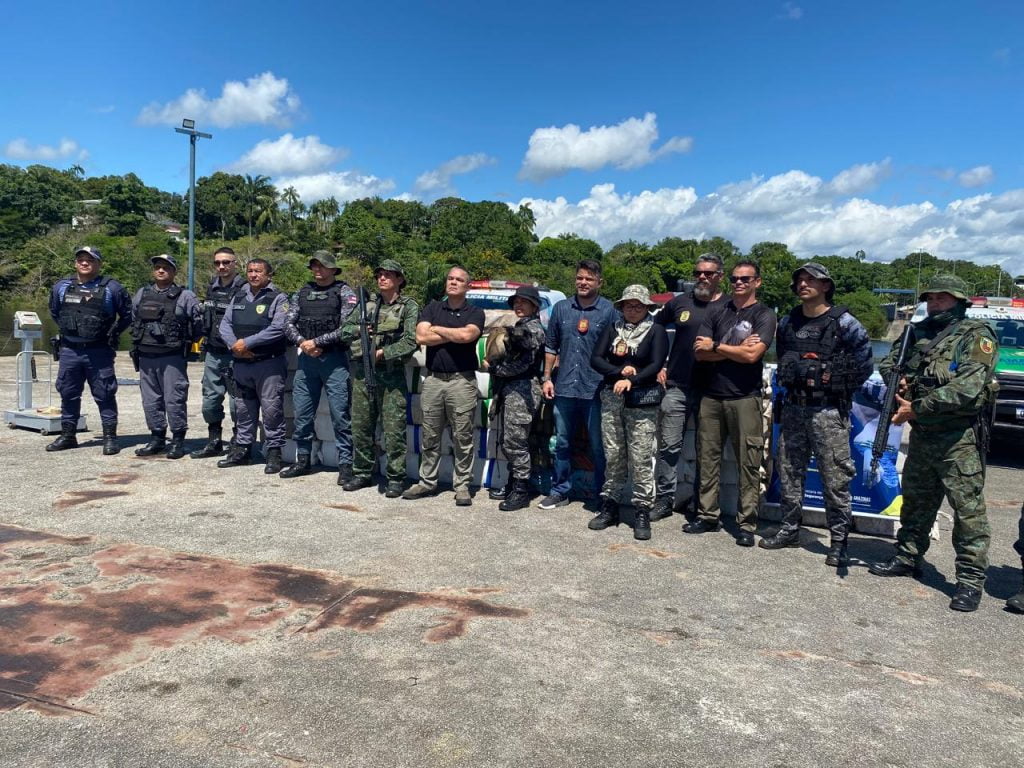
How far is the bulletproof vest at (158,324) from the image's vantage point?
716 centimetres

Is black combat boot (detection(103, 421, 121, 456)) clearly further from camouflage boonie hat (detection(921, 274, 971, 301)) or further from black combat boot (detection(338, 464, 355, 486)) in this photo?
camouflage boonie hat (detection(921, 274, 971, 301))

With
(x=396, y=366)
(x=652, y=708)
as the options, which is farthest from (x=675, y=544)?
(x=396, y=366)

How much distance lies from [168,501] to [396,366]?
2.19 m

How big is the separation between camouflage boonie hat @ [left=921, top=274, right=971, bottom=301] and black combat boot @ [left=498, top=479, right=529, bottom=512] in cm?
337

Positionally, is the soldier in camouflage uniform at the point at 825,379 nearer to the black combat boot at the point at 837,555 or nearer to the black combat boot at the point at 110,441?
the black combat boot at the point at 837,555

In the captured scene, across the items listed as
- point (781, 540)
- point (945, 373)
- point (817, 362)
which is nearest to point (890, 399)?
point (945, 373)

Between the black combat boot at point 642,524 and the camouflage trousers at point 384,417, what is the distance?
2.18 metres

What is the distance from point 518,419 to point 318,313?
83.7 inches

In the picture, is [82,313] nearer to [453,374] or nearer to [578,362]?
[453,374]

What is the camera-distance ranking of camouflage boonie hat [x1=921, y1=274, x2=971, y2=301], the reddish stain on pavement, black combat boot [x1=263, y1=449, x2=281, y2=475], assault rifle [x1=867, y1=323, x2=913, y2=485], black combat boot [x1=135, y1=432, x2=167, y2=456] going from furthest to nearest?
black combat boot [x1=135, y1=432, x2=167, y2=456] < black combat boot [x1=263, y1=449, x2=281, y2=475] < assault rifle [x1=867, y1=323, x2=913, y2=485] < camouflage boonie hat [x1=921, y1=274, x2=971, y2=301] < the reddish stain on pavement

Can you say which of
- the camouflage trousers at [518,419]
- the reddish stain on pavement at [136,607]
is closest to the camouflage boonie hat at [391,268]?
the camouflage trousers at [518,419]

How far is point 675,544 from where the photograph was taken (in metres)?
5.22

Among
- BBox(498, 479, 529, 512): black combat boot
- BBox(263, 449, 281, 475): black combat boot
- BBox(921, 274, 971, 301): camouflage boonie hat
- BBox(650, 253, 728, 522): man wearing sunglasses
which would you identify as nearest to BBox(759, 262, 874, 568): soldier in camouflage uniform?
BBox(921, 274, 971, 301): camouflage boonie hat

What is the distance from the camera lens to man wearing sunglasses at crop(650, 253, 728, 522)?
5523 mm
